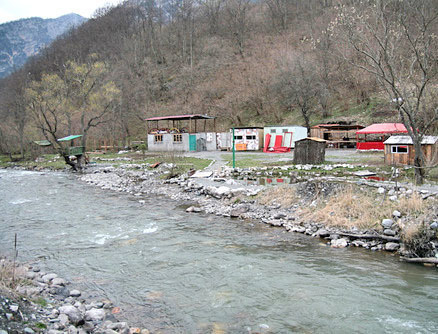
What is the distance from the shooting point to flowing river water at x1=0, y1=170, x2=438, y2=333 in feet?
18.7

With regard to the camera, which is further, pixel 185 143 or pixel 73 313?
pixel 185 143

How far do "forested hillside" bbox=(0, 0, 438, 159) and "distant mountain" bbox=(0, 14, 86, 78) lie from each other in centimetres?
5564

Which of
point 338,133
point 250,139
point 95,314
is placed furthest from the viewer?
point 250,139

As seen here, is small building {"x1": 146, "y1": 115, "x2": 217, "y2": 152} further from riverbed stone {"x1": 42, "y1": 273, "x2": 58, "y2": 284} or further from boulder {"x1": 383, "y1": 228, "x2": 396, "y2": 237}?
riverbed stone {"x1": 42, "y1": 273, "x2": 58, "y2": 284}

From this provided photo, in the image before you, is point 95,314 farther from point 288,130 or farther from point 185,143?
point 185,143

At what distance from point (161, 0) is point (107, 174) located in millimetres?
71315

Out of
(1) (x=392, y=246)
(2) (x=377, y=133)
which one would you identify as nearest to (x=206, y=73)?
(2) (x=377, y=133)

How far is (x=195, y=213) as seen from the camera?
13.3 meters

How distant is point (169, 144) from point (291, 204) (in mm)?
26522

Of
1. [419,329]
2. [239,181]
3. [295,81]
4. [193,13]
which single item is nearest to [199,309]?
[419,329]

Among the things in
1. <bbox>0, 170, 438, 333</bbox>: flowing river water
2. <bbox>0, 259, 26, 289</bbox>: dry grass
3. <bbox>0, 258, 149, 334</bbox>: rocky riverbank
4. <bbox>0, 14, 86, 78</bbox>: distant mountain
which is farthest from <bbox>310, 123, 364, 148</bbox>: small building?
<bbox>0, 14, 86, 78</bbox>: distant mountain

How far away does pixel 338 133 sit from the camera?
35188 millimetres

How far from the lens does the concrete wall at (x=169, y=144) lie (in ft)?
120

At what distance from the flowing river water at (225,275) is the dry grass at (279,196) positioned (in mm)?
1962
